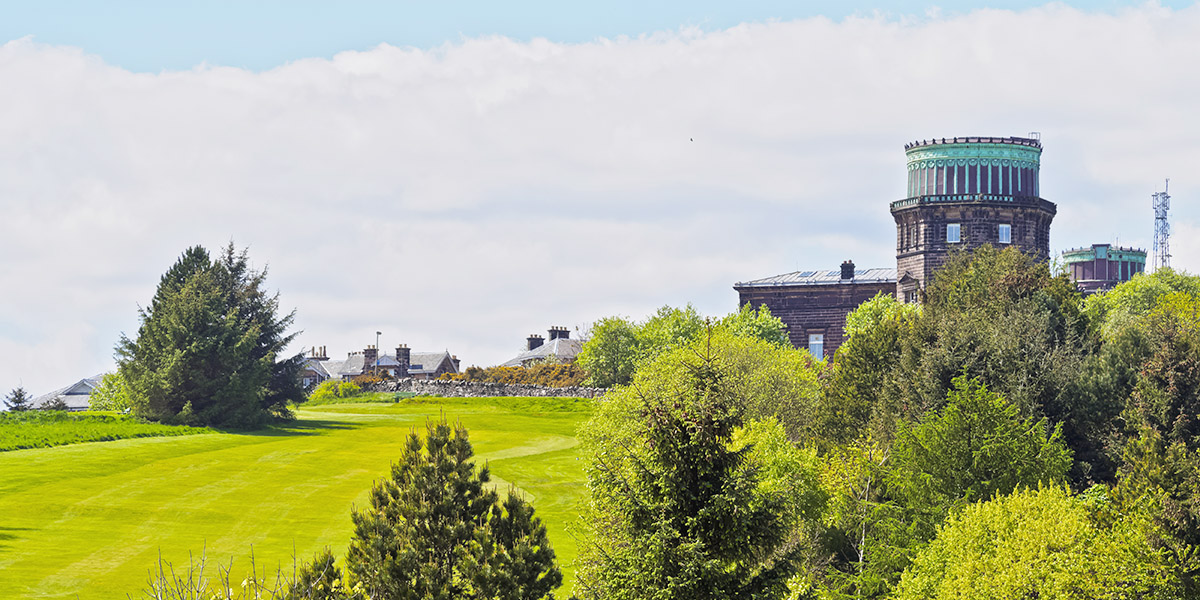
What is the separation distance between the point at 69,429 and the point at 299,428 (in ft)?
53.9

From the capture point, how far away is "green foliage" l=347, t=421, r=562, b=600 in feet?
102

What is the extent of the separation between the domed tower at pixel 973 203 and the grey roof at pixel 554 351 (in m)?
57.4

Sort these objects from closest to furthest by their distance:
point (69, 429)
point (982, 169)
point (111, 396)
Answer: point (69, 429), point (111, 396), point (982, 169)

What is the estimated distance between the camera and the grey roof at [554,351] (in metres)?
162

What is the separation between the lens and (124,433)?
75.6 meters

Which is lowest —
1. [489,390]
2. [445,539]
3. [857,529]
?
[857,529]

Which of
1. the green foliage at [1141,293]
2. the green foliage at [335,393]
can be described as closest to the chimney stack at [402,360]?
the green foliage at [335,393]

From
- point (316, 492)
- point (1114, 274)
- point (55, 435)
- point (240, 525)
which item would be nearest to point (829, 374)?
point (316, 492)

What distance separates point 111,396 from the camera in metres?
108

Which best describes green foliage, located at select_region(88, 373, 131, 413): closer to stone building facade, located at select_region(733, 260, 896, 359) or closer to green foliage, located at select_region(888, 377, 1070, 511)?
stone building facade, located at select_region(733, 260, 896, 359)

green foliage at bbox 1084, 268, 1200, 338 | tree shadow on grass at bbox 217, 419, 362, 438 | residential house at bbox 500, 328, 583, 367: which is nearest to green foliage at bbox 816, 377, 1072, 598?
green foliage at bbox 1084, 268, 1200, 338

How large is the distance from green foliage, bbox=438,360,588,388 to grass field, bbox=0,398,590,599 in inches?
1619

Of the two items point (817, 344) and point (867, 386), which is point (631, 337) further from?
point (867, 386)

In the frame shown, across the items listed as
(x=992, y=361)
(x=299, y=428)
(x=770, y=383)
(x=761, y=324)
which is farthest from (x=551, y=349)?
(x=992, y=361)
